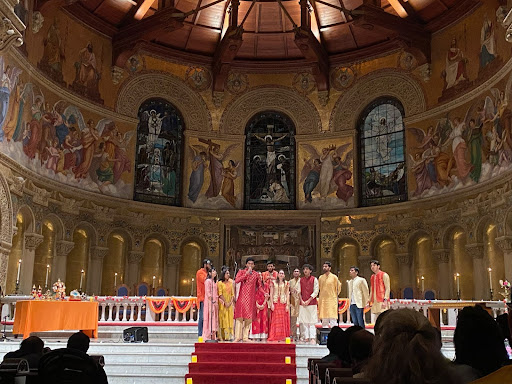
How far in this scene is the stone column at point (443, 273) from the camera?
18.1 meters

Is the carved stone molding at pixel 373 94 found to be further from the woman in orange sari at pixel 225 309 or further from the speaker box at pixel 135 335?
the speaker box at pixel 135 335

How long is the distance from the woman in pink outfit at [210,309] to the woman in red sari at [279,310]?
1.31m

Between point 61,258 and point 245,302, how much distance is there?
316 inches

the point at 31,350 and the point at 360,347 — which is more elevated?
the point at 360,347

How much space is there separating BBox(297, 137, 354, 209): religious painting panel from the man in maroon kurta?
30.7 ft

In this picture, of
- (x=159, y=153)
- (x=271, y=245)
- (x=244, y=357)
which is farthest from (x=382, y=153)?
(x=244, y=357)

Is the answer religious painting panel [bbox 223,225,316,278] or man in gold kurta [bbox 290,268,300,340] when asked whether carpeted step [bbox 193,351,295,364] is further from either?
religious painting panel [bbox 223,225,316,278]

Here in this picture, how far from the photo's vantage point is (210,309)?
1195 cm

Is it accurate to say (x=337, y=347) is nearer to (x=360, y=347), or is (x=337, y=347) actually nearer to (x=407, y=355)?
(x=360, y=347)

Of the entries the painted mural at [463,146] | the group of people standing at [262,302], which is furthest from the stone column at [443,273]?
the group of people standing at [262,302]

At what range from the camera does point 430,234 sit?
1884 centimetres

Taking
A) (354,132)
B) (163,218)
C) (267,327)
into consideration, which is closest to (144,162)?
(163,218)

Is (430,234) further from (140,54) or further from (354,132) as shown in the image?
(140,54)

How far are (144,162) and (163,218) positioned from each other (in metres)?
2.24
